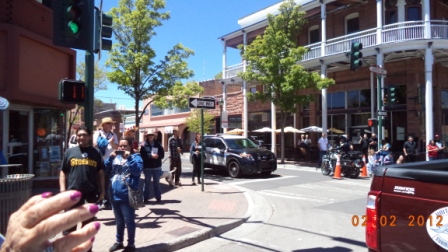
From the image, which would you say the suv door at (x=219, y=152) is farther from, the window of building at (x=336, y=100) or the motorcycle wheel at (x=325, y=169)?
the window of building at (x=336, y=100)

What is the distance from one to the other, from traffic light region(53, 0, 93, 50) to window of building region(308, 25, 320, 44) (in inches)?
914

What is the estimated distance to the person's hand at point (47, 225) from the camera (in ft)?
4.04

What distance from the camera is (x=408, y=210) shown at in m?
2.88

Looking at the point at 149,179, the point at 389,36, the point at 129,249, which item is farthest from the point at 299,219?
the point at 389,36

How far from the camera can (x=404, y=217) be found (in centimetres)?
291

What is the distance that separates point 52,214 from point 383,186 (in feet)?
8.85

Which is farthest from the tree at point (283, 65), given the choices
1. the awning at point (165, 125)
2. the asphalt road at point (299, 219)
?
the awning at point (165, 125)

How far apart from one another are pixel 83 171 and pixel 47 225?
3969 mm

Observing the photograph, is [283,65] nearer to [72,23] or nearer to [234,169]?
[234,169]

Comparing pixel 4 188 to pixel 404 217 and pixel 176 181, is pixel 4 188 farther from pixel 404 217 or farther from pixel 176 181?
pixel 176 181

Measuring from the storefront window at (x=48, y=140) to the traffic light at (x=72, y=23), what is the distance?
17.3 ft

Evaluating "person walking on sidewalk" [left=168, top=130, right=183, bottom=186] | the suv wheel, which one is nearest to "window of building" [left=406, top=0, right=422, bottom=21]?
the suv wheel

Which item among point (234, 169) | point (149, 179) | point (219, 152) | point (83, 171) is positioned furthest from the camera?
point (219, 152)

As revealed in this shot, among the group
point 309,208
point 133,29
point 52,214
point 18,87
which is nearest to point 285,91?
point 133,29
